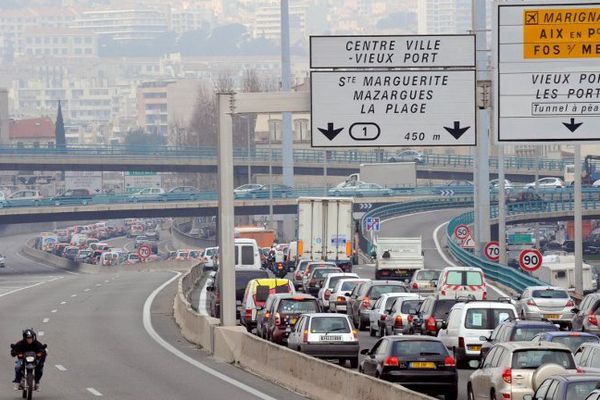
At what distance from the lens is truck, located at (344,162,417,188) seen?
154 meters

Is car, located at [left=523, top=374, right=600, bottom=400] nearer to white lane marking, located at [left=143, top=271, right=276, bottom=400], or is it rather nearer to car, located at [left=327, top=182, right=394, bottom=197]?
white lane marking, located at [left=143, top=271, right=276, bottom=400]

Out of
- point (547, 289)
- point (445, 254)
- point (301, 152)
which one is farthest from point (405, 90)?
point (301, 152)

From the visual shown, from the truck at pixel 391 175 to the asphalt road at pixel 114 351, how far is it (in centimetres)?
7581

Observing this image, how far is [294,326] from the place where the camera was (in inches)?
1663

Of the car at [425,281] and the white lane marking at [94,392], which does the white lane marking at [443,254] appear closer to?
the car at [425,281]

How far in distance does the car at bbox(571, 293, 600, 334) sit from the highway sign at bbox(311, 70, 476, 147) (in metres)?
7.94

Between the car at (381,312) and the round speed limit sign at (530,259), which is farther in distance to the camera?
the round speed limit sign at (530,259)

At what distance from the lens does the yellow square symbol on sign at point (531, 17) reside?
35.5m

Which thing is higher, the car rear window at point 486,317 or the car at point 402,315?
the car rear window at point 486,317

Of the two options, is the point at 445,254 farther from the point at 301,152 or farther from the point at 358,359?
the point at 301,152

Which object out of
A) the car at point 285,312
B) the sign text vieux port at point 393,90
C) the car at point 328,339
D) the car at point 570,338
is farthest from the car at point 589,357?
the car at point 285,312

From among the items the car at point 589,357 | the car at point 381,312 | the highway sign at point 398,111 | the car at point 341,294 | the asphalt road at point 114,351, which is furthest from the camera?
the car at point 341,294

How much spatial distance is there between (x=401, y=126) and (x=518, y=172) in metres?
127

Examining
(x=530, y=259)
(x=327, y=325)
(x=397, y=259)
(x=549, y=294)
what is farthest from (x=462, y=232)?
(x=327, y=325)
